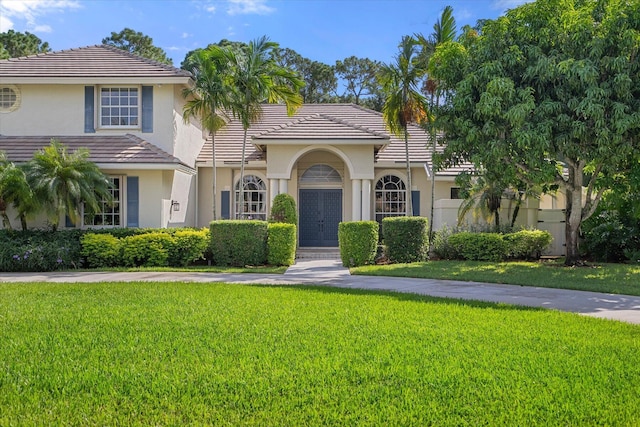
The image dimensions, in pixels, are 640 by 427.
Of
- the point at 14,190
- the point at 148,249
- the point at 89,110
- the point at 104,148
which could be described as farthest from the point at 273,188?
the point at 14,190

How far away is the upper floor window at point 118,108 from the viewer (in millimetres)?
18172

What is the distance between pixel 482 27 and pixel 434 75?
1.78 meters

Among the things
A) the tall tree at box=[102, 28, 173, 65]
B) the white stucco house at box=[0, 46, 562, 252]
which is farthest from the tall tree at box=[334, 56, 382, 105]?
the white stucco house at box=[0, 46, 562, 252]

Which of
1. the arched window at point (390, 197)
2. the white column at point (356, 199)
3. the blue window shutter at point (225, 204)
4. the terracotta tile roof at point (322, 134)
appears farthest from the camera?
the arched window at point (390, 197)

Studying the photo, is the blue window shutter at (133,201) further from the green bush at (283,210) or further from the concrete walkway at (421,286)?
the green bush at (283,210)

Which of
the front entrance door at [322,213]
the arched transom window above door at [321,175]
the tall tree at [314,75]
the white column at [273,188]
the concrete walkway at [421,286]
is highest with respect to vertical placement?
the tall tree at [314,75]

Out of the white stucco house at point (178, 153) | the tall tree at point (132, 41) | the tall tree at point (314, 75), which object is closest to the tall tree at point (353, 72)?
the tall tree at point (314, 75)

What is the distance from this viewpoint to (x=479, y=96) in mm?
13773

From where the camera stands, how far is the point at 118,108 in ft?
59.8

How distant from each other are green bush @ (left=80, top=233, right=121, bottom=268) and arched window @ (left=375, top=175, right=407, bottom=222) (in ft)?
32.9

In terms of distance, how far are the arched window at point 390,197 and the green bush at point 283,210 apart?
4.27 metres

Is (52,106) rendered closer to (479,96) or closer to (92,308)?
(92,308)

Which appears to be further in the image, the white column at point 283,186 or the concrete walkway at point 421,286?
the white column at point 283,186

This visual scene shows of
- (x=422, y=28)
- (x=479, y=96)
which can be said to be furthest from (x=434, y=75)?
(x=422, y=28)
